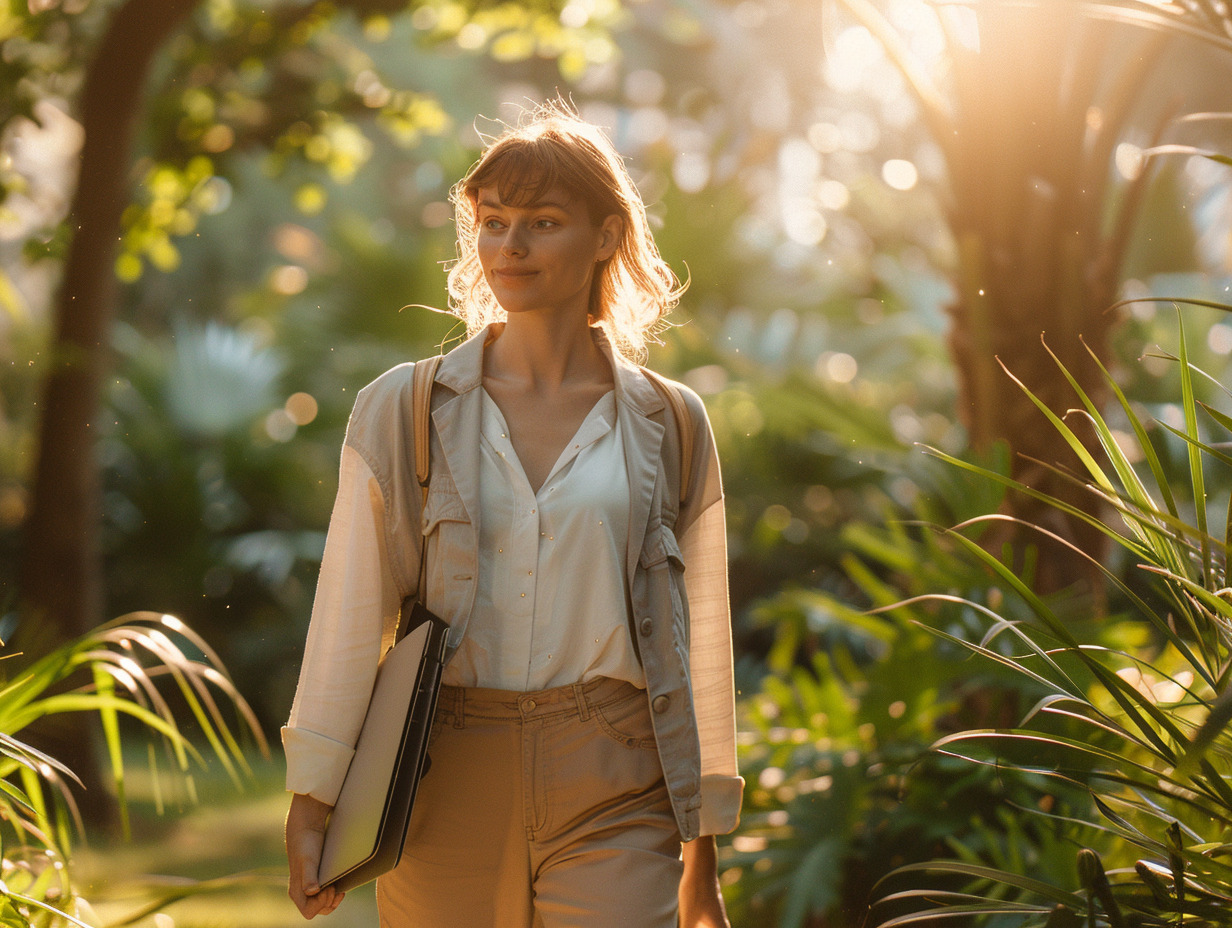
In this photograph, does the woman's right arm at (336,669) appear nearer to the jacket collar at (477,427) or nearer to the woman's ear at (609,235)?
the jacket collar at (477,427)

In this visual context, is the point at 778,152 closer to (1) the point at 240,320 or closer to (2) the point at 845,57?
(1) the point at 240,320

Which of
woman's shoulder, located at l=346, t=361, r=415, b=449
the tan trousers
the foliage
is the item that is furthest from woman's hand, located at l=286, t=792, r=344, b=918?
the foliage

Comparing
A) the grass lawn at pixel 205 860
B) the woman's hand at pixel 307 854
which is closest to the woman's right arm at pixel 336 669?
the woman's hand at pixel 307 854

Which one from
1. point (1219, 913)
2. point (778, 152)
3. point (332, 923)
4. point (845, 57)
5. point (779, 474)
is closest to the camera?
point (1219, 913)

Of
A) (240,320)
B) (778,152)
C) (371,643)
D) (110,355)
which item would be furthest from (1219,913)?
(778,152)

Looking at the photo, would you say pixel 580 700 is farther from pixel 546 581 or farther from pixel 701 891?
pixel 701 891

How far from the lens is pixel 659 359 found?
507 cm

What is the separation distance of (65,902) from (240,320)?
23.0ft

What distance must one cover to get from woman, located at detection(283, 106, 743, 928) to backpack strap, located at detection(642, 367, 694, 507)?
0.07 metres

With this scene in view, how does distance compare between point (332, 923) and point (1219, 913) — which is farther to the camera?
point (332, 923)

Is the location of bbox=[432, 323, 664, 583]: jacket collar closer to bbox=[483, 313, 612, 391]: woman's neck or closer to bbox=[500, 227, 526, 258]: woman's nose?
bbox=[483, 313, 612, 391]: woman's neck

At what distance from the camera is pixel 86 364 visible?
119 inches

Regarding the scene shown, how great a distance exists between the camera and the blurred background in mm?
2373

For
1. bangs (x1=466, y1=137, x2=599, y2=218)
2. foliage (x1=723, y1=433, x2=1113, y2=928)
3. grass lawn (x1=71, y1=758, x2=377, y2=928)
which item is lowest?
grass lawn (x1=71, y1=758, x2=377, y2=928)
